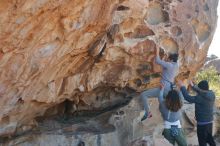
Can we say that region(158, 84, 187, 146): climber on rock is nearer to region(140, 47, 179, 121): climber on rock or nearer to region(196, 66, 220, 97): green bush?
region(140, 47, 179, 121): climber on rock

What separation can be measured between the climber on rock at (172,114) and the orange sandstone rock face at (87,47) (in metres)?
1.72

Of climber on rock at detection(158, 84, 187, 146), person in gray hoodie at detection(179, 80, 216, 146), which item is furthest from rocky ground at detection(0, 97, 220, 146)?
climber on rock at detection(158, 84, 187, 146)

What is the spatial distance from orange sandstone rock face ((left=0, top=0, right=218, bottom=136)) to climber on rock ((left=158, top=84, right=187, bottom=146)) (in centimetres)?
172

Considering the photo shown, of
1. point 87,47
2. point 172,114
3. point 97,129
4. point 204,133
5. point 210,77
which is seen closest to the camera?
point 172,114

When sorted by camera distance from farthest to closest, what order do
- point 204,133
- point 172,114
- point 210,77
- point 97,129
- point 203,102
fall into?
point 210,77 < point 97,129 < point 204,133 < point 203,102 < point 172,114

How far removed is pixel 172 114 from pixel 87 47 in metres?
1.98

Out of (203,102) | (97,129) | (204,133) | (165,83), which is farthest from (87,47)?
(204,133)

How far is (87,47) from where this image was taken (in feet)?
26.9

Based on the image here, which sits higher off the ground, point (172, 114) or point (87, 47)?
point (87, 47)

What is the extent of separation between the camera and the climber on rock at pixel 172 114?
7.12 meters

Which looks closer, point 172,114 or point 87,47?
point 172,114

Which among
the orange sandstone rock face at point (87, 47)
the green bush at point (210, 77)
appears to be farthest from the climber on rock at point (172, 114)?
the green bush at point (210, 77)

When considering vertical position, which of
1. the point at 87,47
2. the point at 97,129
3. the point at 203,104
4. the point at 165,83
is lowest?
the point at 97,129

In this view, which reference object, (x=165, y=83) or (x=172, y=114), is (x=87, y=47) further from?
(x=172, y=114)
